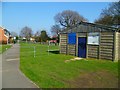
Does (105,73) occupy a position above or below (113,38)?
below

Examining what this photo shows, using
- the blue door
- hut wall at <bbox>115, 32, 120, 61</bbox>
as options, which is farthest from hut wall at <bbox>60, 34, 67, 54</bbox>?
A: hut wall at <bbox>115, 32, 120, 61</bbox>

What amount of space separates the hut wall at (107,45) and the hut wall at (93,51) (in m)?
0.50

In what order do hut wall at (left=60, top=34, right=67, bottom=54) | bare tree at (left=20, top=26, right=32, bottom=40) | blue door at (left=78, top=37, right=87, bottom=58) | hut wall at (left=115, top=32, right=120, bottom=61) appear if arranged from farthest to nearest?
bare tree at (left=20, top=26, right=32, bottom=40)
hut wall at (left=60, top=34, right=67, bottom=54)
blue door at (left=78, top=37, right=87, bottom=58)
hut wall at (left=115, top=32, right=120, bottom=61)

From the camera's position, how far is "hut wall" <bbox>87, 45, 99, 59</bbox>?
1961cm

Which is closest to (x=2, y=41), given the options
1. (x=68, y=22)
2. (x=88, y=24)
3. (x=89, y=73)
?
(x=68, y=22)

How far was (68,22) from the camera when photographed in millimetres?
76812

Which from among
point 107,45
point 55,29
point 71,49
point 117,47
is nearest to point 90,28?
point 107,45

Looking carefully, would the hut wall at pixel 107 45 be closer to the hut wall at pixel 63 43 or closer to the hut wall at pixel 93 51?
the hut wall at pixel 93 51

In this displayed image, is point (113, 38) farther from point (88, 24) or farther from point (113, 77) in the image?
point (113, 77)

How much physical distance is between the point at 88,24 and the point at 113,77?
10379 millimetres

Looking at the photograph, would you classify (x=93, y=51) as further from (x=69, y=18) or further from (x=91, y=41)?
(x=69, y=18)

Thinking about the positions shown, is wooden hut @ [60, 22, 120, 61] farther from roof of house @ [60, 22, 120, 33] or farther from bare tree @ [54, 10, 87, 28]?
bare tree @ [54, 10, 87, 28]

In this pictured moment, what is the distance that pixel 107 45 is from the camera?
1864 cm

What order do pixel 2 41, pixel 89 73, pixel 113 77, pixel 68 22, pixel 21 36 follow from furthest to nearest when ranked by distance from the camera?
pixel 21 36, pixel 68 22, pixel 2 41, pixel 89 73, pixel 113 77
